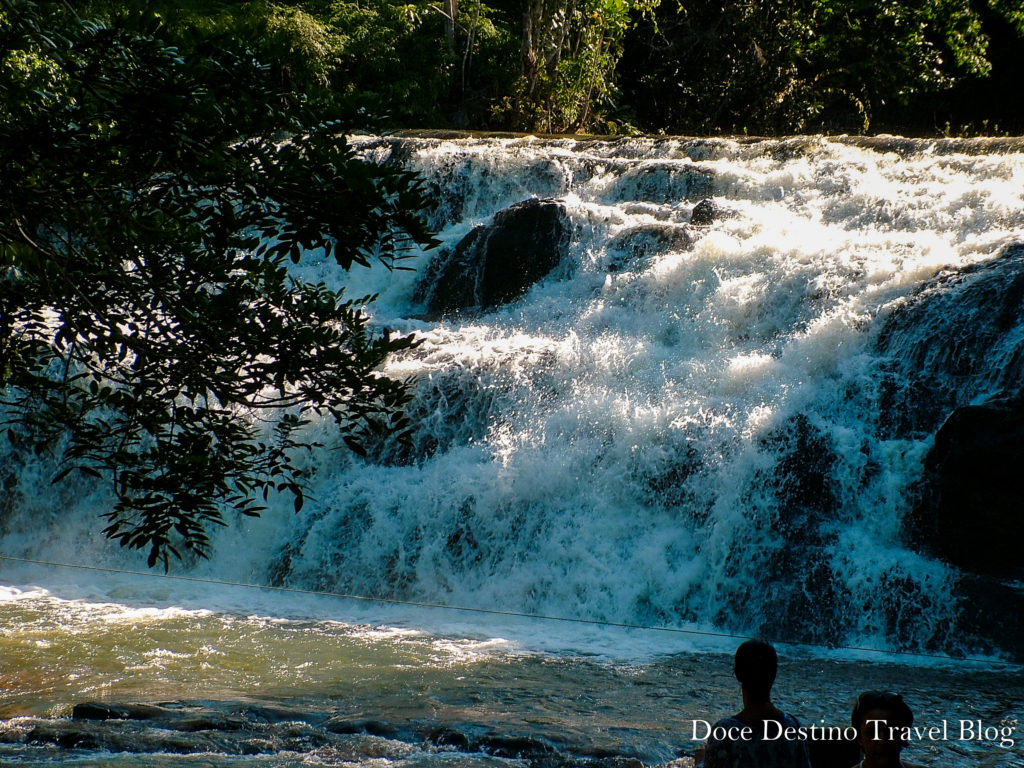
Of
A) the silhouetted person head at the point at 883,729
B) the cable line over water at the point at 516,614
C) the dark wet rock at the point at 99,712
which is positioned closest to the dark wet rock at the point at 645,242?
the cable line over water at the point at 516,614

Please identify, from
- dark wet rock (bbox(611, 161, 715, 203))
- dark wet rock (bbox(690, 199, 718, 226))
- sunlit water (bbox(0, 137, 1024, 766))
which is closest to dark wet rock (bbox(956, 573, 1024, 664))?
sunlit water (bbox(0, 137, 1024, 766))

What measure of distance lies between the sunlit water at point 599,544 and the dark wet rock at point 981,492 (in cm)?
28

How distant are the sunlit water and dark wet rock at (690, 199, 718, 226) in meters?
0.17

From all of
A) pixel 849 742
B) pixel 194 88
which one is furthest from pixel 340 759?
pixel 194 88

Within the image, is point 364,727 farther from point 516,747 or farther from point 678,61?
point 678,61

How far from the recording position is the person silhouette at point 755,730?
8.96ft

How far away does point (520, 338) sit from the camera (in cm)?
1146

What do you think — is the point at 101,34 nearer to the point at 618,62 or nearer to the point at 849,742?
the point at 849,742

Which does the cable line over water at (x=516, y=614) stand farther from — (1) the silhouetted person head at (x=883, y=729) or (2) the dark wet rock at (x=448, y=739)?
(1) the silhouetted person head at (x=883, y=729)

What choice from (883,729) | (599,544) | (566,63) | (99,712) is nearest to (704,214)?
(599,544)

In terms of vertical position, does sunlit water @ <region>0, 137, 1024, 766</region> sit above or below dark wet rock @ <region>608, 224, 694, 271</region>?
below

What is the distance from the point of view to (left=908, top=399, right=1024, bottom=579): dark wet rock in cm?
788

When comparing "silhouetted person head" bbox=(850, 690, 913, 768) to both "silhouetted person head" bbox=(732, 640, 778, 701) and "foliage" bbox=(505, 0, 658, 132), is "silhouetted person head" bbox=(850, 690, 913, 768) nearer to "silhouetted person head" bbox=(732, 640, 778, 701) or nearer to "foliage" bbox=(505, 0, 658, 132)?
"silhouetted person head" bbox=(732, 640, 778, 701)

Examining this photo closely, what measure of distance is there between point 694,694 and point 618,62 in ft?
58.5
